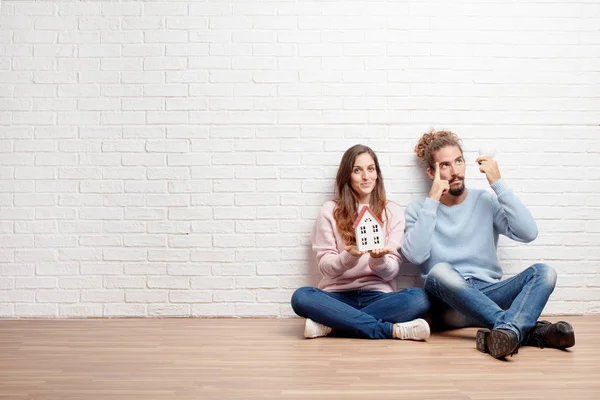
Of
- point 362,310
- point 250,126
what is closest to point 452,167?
point 362,310

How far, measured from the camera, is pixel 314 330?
3344mm

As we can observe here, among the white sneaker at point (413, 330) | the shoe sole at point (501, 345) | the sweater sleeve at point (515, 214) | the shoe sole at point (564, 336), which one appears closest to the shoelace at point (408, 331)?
the white sneaker at point (413, 330)

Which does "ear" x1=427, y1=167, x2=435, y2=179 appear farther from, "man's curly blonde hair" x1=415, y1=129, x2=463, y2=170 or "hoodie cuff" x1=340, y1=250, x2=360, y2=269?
"hoodie cuff" x1=340, y1=250, x2=360, y2=269

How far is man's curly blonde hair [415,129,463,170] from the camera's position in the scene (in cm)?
375

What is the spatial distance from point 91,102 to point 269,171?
1178 millimetres

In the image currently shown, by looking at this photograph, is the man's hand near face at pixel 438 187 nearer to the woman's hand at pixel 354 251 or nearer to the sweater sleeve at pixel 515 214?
the sweater sleeve at pixel 515 214

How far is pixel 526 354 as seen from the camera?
289cm

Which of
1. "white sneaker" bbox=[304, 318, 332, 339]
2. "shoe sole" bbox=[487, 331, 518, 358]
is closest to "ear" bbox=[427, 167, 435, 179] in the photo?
"white sneaker" bbox=[304, 318, 332, 339]

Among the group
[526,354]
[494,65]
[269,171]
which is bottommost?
[526,354]

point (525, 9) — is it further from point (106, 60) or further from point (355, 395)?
point (355, 395)

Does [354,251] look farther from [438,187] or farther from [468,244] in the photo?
[468,244]

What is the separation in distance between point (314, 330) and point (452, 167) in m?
1.22

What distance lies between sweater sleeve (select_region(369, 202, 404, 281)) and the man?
5 centimetres

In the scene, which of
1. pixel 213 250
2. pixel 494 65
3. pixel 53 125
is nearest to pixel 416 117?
pixel 494 65
